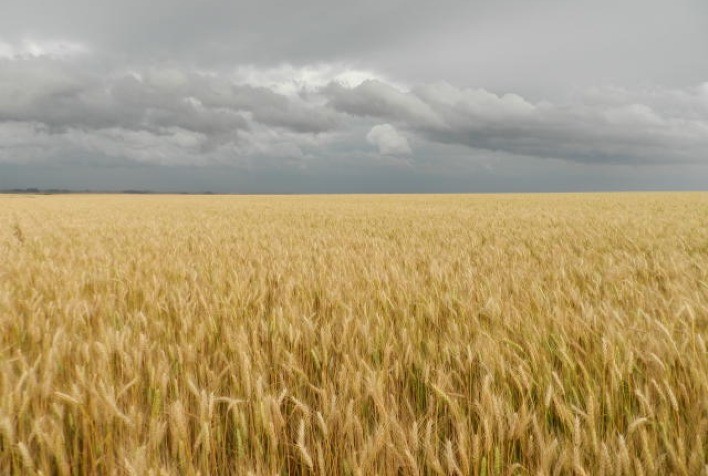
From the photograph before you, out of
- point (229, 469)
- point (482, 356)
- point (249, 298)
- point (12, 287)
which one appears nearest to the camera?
point (229, 469)

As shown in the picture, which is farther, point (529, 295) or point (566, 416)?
point (529, 295)

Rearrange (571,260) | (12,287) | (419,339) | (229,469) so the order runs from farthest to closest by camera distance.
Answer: (571,260), (12,287), (419,339), (229,469)

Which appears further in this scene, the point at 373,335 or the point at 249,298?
the point at 249,298

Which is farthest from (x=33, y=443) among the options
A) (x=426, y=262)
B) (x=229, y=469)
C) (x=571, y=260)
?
(x=571, y=260)

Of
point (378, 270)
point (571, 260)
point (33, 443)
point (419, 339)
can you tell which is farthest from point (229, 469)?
point (571, 260)

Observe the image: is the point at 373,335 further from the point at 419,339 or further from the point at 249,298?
the point at 249,298

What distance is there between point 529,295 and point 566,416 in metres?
1.69

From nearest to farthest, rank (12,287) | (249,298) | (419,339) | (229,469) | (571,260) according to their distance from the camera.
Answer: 1. (229,469)
2. (419,339)
3. (249,298)
4. (12,287)
5. (571,260)

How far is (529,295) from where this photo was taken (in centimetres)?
288

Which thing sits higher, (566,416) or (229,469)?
(566,416)

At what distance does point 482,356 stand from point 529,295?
4.29ft

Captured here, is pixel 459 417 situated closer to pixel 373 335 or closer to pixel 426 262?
pixel 373 335

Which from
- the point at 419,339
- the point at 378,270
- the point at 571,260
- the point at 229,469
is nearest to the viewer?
the point at 229,469

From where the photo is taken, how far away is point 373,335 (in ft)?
7.02
